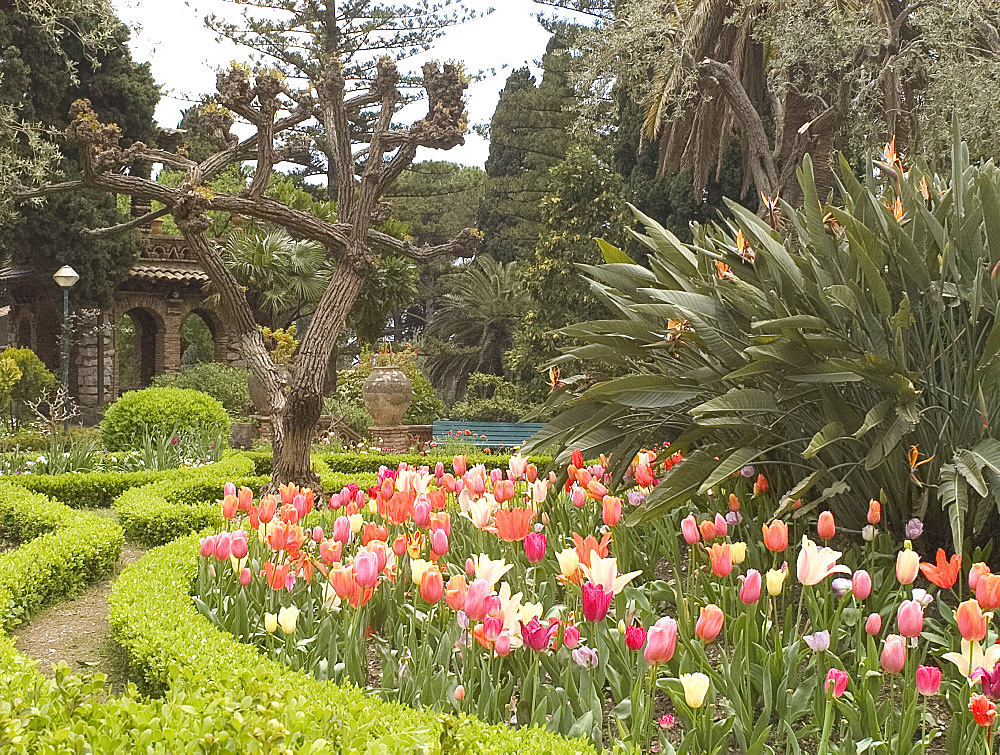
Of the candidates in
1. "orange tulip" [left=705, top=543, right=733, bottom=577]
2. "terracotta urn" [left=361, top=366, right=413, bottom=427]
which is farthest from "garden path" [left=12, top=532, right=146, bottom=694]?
"terracotta urn" [left=361, top=366, right=413, bottom=427]

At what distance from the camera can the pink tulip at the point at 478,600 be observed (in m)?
2.39

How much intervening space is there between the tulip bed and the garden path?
578 mm

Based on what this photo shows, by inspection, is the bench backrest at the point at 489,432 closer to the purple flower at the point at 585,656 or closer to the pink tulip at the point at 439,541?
the pink tulip at the point at 439,541

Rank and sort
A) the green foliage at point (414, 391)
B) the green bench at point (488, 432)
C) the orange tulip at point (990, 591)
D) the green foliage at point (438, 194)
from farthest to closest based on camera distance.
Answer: the green foliage at point (438, 194)
the green foliage at point (414, 391)
the green bench at point (488, 432)
the orange tulip at point (990, 591)

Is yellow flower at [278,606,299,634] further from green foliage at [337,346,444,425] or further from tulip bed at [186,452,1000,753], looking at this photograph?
green foliage at [337,346,444,425]

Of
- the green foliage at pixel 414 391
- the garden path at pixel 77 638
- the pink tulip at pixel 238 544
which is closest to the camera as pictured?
the pink tulip at pixel 238 544

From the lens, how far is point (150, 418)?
37.2 feet

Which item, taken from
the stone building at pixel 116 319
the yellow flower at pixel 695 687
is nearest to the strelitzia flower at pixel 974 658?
the yellow flower at pixel 695 687

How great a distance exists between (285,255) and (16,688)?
19.8 meters

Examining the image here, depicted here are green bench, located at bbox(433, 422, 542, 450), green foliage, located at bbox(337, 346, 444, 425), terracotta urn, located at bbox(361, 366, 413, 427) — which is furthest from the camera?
green foliage, located at bbox(337, 346, 444, 425)

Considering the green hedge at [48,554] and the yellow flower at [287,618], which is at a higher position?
the yellow flower at [287,618]

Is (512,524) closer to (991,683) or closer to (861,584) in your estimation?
(861,584)

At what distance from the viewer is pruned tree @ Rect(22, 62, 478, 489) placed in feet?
26.0

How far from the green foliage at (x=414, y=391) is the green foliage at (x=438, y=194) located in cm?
1156
